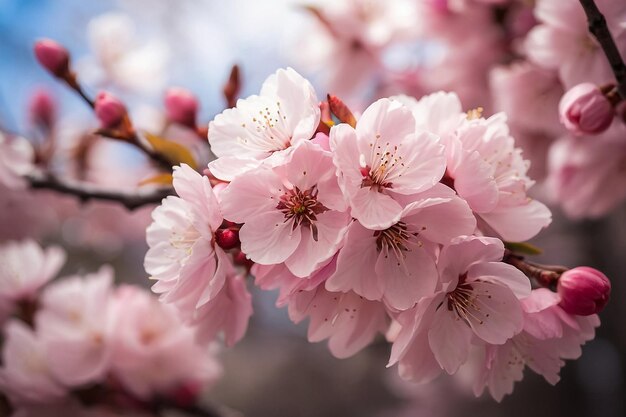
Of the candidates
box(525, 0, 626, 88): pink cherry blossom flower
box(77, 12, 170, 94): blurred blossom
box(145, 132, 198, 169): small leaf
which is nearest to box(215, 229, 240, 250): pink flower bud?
box(145, 132, 198, 169): small leaf

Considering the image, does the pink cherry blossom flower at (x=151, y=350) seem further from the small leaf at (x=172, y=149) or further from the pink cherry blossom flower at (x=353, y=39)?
the pink cherry blossom flower at (x=353, y=39)

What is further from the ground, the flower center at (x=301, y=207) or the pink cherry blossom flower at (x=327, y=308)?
the flower center at (x=301, y=207)

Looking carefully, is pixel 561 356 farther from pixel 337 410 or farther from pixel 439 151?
pixel 337 410

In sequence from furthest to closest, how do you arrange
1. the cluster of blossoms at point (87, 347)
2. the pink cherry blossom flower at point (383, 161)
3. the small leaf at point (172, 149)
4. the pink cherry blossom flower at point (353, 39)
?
the pink cherry blossom flower at point (353, 39) → the cluster of blossoms at point (87, 347) → the small leaf at point (172, 149) → the pink cherry blossom flower at point (383, 161)

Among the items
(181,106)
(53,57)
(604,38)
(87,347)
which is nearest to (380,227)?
(604,38)

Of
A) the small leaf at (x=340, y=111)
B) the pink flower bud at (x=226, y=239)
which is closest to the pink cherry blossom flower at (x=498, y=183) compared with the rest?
the small leaf at (x=340, y=111)

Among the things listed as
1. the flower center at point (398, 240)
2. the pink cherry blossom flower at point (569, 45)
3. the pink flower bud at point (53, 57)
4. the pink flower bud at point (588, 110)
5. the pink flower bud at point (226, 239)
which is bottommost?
the pink flower bud at point (226, 239)

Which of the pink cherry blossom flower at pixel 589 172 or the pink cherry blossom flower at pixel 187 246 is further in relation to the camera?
the pink cherry blossom flower at pixel 589 172

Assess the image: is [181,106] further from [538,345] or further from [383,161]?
[538,345]
